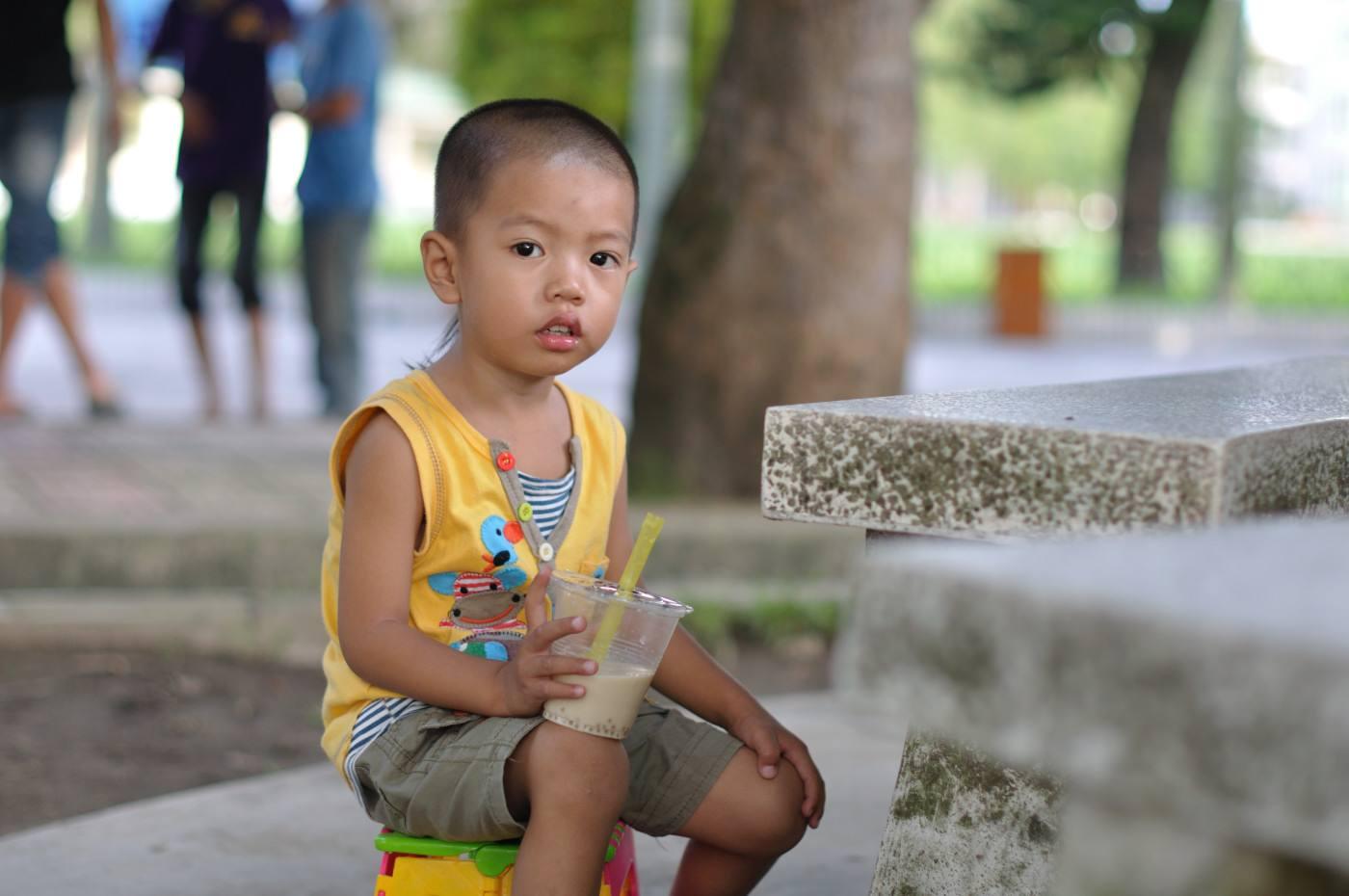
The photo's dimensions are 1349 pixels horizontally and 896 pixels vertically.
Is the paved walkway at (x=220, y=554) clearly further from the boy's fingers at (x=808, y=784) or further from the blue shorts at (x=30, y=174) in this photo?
the blue shorts at (x=30, y=174)

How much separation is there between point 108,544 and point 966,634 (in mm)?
3720

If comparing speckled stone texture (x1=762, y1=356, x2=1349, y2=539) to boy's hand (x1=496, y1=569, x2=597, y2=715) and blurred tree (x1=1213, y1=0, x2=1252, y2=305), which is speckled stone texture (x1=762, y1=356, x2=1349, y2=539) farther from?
blurred tree (x1=1213, y1=0, x2=1252, y2=305)

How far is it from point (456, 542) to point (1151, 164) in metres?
17.4

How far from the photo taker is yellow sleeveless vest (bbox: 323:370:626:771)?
80.0 inches

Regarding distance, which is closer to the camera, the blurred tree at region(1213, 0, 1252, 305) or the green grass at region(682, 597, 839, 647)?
the green grass at region(682, 597, 839, 647)

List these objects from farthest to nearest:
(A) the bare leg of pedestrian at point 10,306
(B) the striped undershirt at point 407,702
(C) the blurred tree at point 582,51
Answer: (C) the blurred tree at point 582,51, (A) the bare leg of pedestrian at point 10,306, (B) the striped undershirt at point 407,702

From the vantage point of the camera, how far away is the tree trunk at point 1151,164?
17688 millimetres

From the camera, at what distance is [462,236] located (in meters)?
2.12

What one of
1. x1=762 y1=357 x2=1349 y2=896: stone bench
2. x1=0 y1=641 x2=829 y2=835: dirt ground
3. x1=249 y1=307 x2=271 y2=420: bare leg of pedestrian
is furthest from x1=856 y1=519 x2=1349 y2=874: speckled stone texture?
x1=249 y1=307 x2=271 y2=420: bare leg of pedestrian

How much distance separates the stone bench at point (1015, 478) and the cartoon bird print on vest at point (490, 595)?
1.29 feet

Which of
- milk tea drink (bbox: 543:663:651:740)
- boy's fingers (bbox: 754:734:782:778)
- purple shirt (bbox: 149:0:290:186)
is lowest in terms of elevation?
boy's fingers (bbox: 754:734:782:778)

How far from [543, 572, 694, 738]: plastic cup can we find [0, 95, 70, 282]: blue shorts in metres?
4.78

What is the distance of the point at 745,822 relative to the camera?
2.08m

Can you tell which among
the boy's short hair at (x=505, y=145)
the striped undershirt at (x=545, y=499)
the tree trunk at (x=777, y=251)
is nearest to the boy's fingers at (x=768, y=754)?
the striped undershirt at (x=545, y=499)
